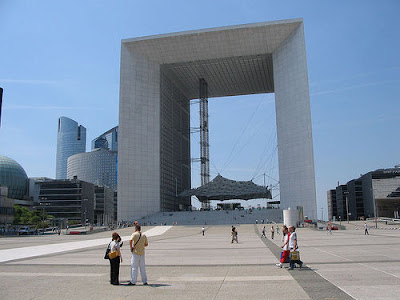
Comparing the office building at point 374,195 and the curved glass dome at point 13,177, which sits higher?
the curved glass dome at point 13,177

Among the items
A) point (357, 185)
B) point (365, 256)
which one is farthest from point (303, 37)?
point (357, 185)

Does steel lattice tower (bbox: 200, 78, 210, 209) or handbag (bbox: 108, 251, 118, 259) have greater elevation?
steel lattice tower (bbox: 200, 78, 210, 209)

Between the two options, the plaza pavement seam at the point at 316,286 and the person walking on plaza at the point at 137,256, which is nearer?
the plaza pavement seam at the point at 316,286

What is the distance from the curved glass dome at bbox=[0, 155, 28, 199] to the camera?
130 metres

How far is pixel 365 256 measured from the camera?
15.7 meters

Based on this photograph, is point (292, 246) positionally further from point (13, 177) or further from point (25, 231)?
point (13, 177)

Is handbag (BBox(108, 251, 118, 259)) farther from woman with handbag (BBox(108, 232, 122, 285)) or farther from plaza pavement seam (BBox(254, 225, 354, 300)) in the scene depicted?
plaza pavement seam (BBox(254, 225, 354, 300))

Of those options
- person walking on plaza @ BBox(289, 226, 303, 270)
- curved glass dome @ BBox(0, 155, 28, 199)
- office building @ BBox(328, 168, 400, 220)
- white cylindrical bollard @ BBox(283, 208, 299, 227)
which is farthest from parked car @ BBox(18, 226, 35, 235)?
office building @ BBox(328, 168, 400, 220)

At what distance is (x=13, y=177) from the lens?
133 metres

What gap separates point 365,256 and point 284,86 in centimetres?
6827

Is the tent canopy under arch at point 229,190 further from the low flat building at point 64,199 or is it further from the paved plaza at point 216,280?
the paved plaza at point 216,280

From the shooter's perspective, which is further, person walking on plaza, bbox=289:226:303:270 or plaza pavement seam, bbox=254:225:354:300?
person walking on plaza, bbox=289:226:303:270

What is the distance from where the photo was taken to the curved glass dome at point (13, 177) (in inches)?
5135

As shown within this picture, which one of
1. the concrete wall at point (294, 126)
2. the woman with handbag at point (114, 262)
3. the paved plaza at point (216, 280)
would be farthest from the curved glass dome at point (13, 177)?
the woman with handbag at point (114, 262)
